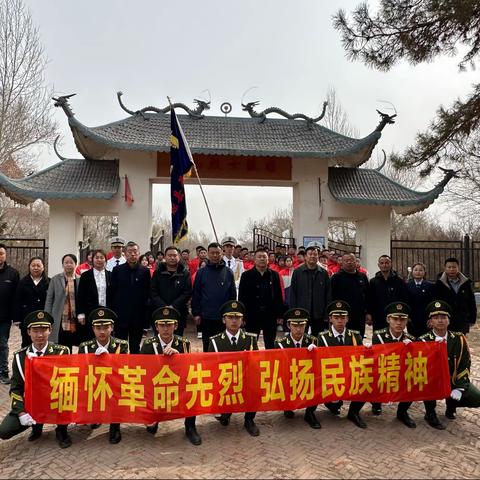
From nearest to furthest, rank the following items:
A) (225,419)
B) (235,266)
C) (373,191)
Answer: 1. (225,419)
2. (235,266)
3. (373,191)

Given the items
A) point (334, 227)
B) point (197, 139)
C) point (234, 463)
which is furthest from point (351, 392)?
point (334, 227)

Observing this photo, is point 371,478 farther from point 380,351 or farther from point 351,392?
point 380,351

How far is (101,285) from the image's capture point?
5.50 m

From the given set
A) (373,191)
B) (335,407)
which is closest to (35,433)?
(335,407)

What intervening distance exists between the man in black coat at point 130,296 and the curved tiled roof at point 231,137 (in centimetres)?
615

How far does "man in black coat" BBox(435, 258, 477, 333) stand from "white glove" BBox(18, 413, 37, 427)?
4.82m

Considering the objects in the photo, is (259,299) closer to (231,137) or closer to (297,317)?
(297,317)

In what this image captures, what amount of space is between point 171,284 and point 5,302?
219 centimetres

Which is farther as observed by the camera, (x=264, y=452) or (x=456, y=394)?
(x=456, y=394)

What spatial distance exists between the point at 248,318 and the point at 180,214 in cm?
193

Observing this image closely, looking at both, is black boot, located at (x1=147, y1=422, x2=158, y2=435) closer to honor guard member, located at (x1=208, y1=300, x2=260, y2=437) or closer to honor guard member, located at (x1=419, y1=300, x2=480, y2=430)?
honor guard member, located at (x1=208, y1=300, x2=260, y2=437)

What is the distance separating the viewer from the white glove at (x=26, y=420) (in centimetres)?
379

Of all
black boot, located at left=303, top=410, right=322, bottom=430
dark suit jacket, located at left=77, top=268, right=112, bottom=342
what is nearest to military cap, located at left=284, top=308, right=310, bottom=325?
black boot, located at left=303, top=410, right=322, bottom=430

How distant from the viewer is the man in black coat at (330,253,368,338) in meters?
5.55
